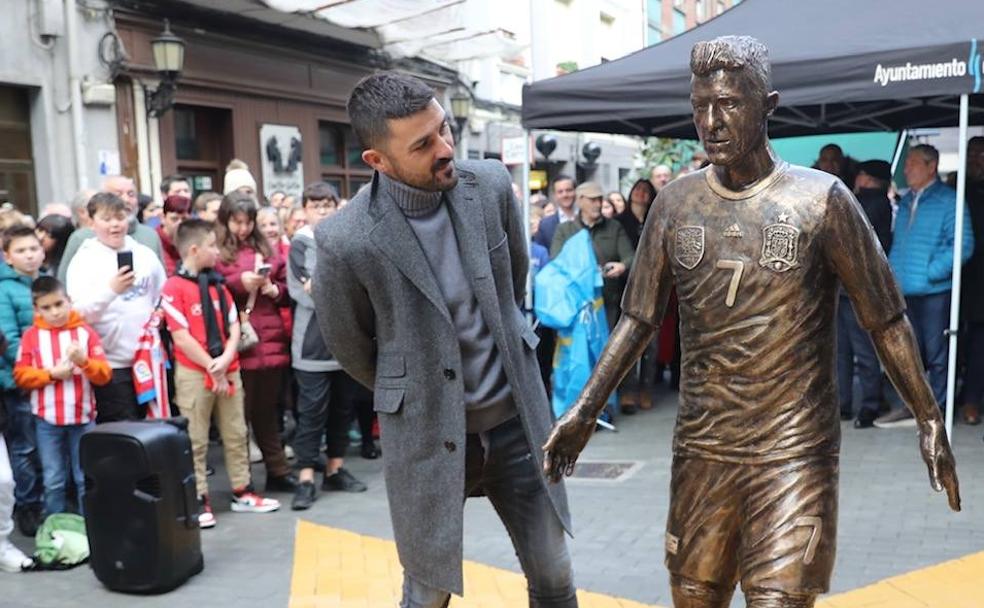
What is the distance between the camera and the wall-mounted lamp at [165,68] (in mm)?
10938

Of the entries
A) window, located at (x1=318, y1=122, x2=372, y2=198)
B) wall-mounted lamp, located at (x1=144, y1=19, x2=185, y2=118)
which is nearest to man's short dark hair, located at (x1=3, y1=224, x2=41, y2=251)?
wall-mounted lamp, located at (x1=144, y1=19, x2=185, y2=118)

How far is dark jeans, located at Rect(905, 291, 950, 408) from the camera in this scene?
702 centimetres

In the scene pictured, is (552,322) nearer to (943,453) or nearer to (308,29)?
(943,453)

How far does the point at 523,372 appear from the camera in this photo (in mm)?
2818

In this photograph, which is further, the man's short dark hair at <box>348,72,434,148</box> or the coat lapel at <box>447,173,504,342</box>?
the coat lapel at <box>447,173,504,342</box>

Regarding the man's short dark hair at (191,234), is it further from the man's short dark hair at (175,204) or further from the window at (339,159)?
the window at (339,159)

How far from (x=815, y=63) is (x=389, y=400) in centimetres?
442

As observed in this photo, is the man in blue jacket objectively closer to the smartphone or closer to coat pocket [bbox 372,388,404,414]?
the smartphone

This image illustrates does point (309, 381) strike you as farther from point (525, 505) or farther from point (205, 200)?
point (525, 505)

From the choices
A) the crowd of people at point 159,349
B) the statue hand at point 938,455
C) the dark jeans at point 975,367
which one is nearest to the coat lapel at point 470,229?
the statue hand at point 938,455

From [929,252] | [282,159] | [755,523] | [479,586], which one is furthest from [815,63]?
[282,159]

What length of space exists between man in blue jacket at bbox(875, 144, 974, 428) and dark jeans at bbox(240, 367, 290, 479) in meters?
4.35

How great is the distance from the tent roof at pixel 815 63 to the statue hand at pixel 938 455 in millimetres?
3903

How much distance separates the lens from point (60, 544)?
496 cm
